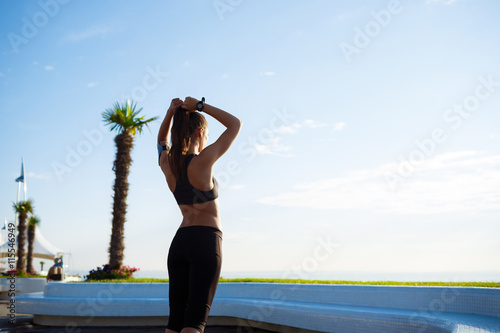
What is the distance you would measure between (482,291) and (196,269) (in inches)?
193

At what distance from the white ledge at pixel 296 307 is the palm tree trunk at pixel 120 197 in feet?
10.9

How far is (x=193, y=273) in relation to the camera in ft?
8.29

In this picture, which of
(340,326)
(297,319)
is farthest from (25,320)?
(340,326)

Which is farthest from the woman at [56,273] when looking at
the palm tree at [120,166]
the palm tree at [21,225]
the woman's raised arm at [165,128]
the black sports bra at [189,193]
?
the palm tree at [21,225]

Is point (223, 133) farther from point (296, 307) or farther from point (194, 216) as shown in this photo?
point (296, 307)

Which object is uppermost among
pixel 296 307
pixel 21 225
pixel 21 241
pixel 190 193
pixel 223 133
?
pixel 21 225

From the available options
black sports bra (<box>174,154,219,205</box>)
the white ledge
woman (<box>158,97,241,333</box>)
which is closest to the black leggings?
woman (<box>158,97,241,333</box>)

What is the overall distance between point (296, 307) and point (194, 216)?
16.9 ft

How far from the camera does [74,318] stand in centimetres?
921

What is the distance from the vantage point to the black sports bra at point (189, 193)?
2.61m

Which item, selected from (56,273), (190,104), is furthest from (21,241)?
(190,104)

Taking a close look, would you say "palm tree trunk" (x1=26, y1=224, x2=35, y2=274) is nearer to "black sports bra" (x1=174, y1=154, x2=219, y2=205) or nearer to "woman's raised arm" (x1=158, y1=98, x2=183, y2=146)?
"woman's raised arm" (x1=158, y1=98, x2=183, y2=146)

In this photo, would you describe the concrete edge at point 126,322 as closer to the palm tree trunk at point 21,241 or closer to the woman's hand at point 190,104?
the woman's hand at point 190,104

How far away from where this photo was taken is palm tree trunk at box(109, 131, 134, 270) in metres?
13.2
